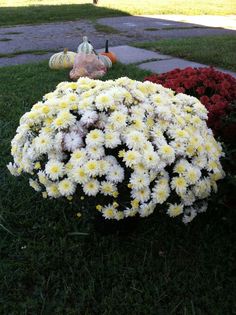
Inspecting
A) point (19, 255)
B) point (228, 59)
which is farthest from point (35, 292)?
point (228, 59)

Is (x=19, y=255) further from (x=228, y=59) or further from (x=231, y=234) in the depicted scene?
(x=228, y=59)

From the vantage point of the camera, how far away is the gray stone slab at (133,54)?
Result: 6.62m

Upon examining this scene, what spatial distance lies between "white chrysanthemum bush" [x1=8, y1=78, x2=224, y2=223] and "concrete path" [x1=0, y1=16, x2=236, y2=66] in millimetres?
4952

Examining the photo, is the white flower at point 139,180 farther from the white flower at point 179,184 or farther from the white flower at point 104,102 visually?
the white flower at point 104,102

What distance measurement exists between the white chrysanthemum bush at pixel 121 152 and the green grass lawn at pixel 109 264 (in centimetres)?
29

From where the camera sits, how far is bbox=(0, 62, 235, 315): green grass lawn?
227cm

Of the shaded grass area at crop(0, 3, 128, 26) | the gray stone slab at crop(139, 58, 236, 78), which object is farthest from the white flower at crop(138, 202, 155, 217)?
the shaded grass area at crop(0, 3, 128, 26)

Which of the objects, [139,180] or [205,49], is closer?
[139,180]

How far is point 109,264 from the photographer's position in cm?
250

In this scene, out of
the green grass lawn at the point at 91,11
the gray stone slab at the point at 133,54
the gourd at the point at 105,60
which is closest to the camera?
the gourd at the point at 105,60

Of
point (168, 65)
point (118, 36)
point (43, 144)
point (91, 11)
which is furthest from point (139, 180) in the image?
point (91, 11)

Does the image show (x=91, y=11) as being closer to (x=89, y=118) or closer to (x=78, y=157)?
(x=89, y=118)

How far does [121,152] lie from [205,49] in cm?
532

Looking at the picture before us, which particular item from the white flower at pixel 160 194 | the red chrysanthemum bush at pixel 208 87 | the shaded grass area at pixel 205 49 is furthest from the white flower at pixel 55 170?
the shaded grass area at pixel 205 49
